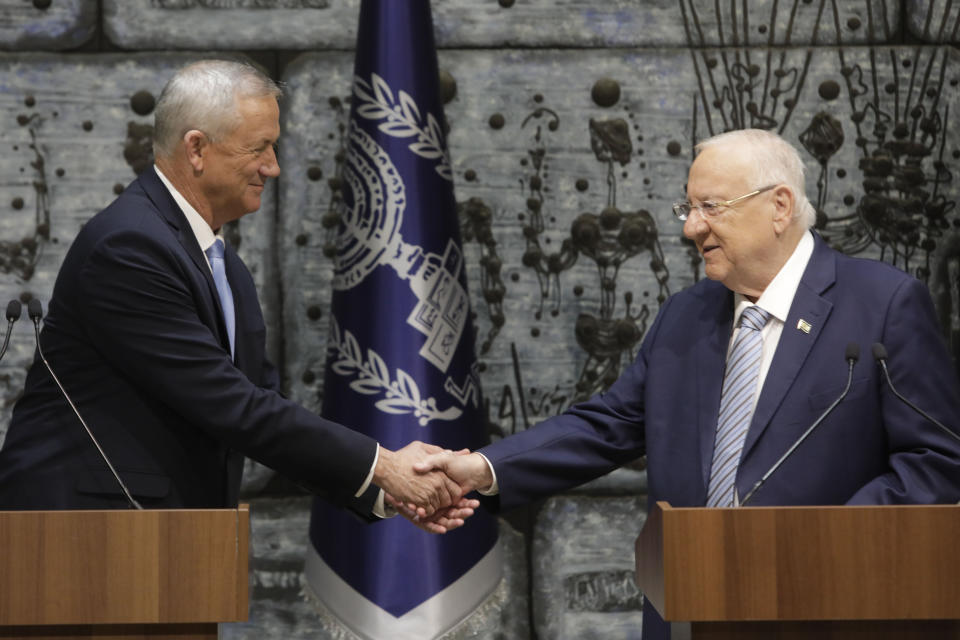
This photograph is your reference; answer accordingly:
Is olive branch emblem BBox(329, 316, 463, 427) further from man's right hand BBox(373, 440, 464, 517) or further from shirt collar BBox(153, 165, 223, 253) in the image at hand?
shirt collar BBox(153, 165, 223, 253)

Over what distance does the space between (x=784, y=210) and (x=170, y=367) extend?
1336mm

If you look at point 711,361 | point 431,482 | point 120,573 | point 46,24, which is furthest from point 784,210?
point 46,24

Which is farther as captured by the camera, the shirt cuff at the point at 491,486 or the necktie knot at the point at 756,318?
the shirt cuff at the point at 491,486

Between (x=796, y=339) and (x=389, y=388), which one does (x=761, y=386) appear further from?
(x=389, y=388)

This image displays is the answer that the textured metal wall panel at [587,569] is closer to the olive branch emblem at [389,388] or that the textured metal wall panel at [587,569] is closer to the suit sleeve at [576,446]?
the olive branch emblem at [389,388]

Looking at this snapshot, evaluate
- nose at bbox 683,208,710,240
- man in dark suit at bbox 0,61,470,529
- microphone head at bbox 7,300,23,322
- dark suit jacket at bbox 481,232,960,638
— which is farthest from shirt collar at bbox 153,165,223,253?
nose at bbox 683,208,710,240

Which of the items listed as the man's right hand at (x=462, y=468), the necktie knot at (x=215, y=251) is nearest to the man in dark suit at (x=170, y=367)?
the necktie knot at (x=215, y=251)

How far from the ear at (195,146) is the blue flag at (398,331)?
0.73m

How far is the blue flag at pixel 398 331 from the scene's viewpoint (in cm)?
321

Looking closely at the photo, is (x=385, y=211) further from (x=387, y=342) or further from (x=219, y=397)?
(x=219, y=397)

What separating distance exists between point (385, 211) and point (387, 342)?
0.36m

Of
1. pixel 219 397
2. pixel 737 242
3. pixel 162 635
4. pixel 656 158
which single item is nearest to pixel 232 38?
pixel 656 158

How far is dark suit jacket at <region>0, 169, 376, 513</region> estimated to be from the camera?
92.4 inches

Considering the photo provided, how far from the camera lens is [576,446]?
270cm
